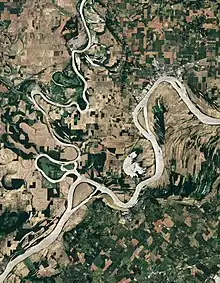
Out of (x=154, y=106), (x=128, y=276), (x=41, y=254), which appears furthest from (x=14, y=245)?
(x=154, y=106)

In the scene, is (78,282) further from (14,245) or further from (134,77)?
(134,77)

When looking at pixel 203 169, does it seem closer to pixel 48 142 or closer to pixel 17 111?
pixel 48 142

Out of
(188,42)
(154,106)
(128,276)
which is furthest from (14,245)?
(188,42)

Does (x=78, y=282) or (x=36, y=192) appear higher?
(x=36, y=192)

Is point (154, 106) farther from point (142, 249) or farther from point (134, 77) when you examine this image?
point (142, 249)

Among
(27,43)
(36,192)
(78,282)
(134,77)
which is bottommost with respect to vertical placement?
(78,282)

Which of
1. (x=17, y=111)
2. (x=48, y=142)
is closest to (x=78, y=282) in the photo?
(x=48, y=142)

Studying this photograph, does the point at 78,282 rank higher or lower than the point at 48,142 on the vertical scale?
lower

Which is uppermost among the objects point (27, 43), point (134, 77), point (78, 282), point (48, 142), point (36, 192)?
point (27, 43)
